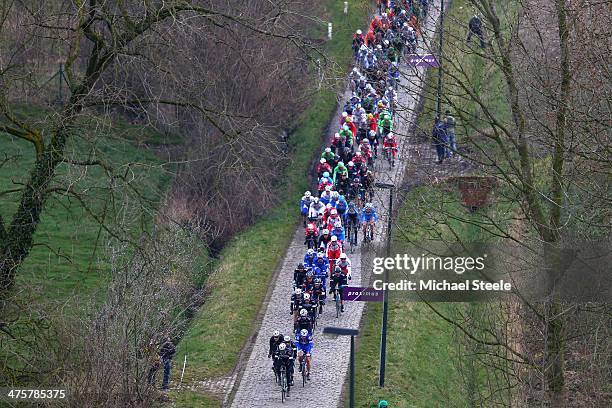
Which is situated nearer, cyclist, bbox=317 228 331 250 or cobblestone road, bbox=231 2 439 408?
cobblestone road, bbox=231 2 439 408

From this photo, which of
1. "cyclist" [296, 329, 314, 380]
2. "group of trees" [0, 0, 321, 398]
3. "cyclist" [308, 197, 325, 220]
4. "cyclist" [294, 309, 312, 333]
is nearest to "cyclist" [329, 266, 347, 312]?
"cyclist" [294, 309, 312, 333]

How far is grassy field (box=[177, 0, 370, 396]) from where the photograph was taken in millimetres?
30359

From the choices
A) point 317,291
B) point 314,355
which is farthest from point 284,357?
point 317,291

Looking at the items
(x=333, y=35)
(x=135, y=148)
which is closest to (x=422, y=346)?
(x=135, y=148)

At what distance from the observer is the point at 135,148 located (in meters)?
45.4

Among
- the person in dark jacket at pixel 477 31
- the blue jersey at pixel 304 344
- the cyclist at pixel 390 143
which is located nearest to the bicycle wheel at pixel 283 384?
the blue jersey at pixel 304 344

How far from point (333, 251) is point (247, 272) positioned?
506cm

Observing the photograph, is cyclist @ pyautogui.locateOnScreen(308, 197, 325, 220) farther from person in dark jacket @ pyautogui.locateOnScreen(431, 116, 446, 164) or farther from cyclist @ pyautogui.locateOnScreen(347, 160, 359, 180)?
person in dark jacket @ pyautogui.locateOnScreen(431, 116, 446, 164)

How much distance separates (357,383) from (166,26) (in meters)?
10.3

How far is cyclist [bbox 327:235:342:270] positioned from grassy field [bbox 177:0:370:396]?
2.60 meters

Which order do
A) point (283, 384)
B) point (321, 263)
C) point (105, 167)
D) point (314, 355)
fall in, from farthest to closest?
point (321, 263) < point (314, 355) < point (283, 384) < point (105, 167)

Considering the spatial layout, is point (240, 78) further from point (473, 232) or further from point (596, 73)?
point (596, 73)

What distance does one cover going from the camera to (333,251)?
31094 millimetres

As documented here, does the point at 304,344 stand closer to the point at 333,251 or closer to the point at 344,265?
the point at 344,265
